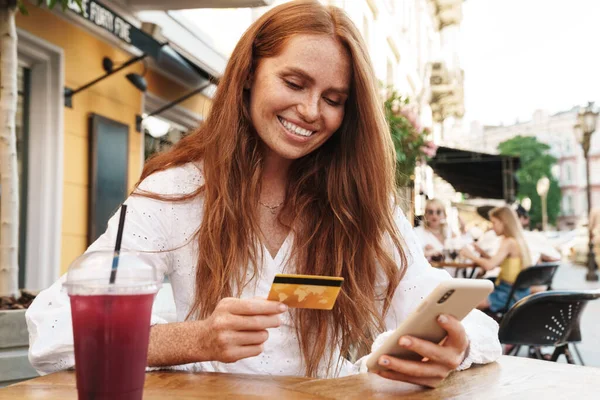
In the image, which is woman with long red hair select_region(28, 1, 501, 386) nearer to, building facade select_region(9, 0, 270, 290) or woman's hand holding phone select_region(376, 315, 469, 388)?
woman's hand holding phone select_region(376, 315, 469, 388)

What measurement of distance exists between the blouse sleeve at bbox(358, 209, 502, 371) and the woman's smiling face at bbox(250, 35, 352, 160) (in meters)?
0.40

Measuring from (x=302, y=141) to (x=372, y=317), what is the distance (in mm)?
525

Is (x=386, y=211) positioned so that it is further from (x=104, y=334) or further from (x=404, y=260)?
(x=104, y=334)

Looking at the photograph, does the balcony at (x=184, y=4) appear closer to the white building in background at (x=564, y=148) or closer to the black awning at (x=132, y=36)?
the black awning at (x=132, y=36)

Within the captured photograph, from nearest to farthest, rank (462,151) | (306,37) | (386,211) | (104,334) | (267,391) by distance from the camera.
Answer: (104,334) → (267,391) → (306,37) → (386,211) → (462,151)

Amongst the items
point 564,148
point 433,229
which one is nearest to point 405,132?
point 433,229

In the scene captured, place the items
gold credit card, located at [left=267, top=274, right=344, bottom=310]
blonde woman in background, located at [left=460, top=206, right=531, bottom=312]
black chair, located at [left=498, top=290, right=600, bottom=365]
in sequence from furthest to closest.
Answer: blonde woman in background, located at [left=460, top=206, right=531, bottom=312]
black chair, located at [left=498, top=290, right=600, bottom=365]
gold credit card, located at [left=267, top=274, right=344, bottom=310]

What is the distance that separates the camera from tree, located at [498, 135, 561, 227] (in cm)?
5844

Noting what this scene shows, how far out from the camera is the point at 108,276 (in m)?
0.77

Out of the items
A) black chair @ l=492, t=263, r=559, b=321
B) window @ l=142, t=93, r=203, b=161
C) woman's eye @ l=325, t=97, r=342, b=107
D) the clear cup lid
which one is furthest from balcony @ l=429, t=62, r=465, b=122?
the clear cup lid

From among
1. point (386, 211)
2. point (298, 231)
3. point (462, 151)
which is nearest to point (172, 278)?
point (298, 231)

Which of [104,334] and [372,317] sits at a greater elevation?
[104,334]

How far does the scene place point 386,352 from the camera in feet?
3.70

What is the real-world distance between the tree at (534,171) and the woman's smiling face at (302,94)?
57.3 meters
